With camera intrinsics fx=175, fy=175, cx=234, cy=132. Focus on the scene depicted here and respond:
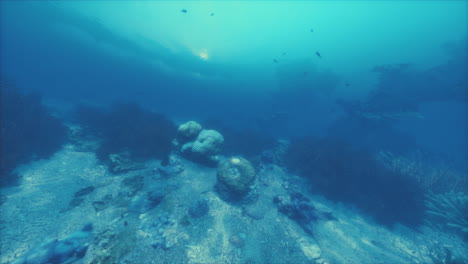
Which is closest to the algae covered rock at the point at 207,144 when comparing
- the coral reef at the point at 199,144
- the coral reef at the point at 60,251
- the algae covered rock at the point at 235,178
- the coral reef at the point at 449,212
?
the coral reef at the point at 199,144

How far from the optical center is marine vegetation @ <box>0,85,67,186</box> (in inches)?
286

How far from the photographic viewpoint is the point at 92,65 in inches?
2007

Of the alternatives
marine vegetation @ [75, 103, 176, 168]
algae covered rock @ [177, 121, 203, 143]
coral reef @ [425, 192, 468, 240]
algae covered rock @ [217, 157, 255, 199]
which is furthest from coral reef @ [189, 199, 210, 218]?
coral reef @ [425, 192, 468, 240]

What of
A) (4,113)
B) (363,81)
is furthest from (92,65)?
(363,81)

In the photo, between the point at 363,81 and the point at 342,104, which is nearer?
the point at 342,104

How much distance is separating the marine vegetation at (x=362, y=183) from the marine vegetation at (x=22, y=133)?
43.0ft

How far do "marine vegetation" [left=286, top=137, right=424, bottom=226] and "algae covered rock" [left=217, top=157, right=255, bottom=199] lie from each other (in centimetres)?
465

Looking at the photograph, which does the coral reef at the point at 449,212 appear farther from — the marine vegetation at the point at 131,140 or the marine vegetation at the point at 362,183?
the marine vegetation at the point at 131,140

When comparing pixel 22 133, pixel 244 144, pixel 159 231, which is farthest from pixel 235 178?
pixel 22 133

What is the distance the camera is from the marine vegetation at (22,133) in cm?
726

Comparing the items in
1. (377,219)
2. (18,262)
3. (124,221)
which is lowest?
(18,262)

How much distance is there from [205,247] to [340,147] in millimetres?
12103

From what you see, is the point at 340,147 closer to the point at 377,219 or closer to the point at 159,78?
the point at 377,219

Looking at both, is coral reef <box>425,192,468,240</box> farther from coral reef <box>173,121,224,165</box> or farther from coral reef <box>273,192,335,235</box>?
coral reef <box>173,121,224,165</box>
